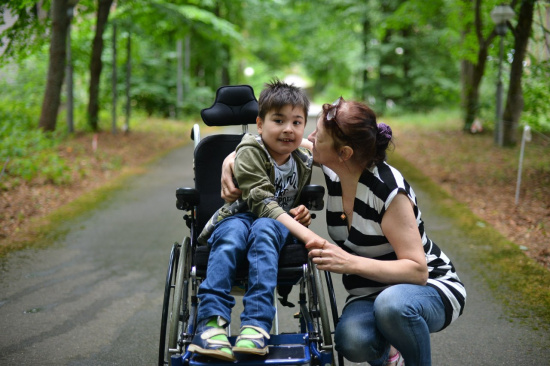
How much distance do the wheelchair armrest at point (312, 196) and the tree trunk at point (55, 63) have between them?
9.89 meters

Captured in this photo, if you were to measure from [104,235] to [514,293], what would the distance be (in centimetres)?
442

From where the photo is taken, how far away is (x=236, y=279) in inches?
113

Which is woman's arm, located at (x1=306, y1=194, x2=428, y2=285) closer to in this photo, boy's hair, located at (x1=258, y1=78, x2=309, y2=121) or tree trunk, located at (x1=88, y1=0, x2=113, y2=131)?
boy's hair, located at (x1=258, y1=78, x2=309, y2=121)

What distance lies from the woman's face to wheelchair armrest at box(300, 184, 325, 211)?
0.48 meters

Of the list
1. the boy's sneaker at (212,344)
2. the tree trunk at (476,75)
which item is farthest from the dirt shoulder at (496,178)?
the boy's sneaker at (212,344)

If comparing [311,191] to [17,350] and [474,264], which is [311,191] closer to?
[17,350]

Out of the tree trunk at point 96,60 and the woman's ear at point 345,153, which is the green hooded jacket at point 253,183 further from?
the tree trunk at point 96,60

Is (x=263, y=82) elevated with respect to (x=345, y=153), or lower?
A: elevated

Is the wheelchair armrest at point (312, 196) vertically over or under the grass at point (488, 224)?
over

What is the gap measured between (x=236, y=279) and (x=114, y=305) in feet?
7.40

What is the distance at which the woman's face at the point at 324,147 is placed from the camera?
2.67 meters

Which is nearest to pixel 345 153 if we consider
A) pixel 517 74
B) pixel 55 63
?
pixel 517 74

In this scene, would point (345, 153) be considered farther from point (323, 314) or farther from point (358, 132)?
point (323, 314)

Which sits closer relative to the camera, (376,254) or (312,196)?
(376,254)
